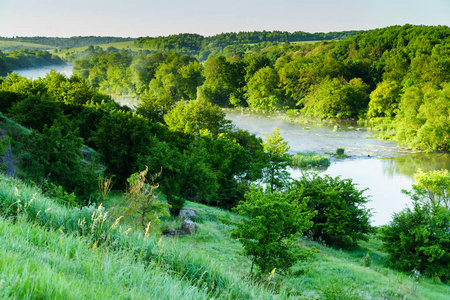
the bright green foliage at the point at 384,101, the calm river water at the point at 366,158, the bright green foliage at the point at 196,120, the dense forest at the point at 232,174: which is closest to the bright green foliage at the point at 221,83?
the dense forest at the point at 232,174

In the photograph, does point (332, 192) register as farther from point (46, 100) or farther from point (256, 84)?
point (256, 84)

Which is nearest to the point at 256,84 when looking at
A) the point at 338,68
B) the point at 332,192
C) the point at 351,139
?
the point at 338,68

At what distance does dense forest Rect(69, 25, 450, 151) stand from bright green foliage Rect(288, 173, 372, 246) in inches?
1021

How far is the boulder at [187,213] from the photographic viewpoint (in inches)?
653

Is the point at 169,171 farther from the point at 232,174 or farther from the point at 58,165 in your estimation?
the point at 232,174

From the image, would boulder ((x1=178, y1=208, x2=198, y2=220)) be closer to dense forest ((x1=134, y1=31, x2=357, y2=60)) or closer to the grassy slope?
the grassy slope

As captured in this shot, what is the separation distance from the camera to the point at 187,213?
17.0m

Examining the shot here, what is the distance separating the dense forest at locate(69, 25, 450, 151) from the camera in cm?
4397

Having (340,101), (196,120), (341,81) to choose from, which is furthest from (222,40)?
(196,120)

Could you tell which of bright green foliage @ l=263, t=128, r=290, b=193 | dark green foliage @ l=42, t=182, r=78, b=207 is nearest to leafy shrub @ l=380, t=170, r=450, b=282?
bright green foliage @ l=263, t=128, r=290, b=193

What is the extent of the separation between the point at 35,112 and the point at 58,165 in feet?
45.7

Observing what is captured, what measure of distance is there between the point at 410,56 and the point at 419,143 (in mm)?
34640

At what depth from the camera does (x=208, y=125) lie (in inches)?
1448

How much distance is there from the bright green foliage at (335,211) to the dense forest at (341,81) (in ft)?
85.1
